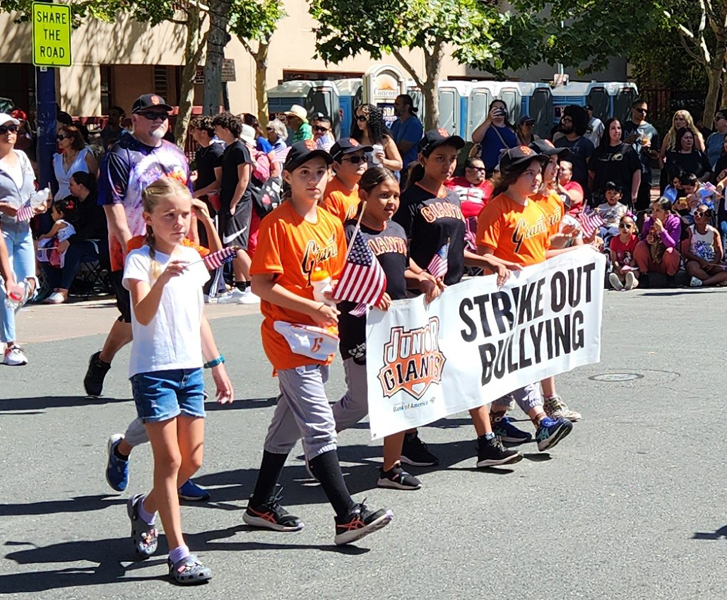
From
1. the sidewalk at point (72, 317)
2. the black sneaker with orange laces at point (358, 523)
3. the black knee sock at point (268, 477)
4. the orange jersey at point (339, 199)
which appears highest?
the orange jersey at point (339, 199)

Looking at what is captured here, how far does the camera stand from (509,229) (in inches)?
289

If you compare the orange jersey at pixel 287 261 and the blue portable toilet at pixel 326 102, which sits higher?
the blue portable toilet at pixel 326 102

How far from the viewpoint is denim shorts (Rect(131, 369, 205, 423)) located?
208 inches

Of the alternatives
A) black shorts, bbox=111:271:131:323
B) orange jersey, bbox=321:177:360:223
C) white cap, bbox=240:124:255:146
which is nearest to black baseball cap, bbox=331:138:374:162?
orange jersey, bbox=321:177:360:223

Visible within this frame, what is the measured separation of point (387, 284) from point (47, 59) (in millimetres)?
8927

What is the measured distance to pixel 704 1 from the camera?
1168 inches

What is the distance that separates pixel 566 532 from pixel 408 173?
2.28 meters

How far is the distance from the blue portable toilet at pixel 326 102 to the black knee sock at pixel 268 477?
24.9 metres

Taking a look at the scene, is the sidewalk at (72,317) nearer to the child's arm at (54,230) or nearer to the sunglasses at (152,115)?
the child's arm at (54,230)

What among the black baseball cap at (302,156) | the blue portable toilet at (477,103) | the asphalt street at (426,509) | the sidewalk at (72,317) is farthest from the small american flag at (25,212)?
the blue portable toilet at (477,103)

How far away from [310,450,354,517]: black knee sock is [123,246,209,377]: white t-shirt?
716mm

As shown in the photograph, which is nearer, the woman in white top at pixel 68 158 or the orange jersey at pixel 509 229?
the orange jersey at pixel 509 229

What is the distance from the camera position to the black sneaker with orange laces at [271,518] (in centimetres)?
597

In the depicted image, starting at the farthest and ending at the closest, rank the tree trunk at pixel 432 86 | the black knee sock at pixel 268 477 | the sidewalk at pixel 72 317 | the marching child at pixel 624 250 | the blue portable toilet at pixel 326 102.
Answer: the blue portable toilet at pixel 326 102 < the tree trunk at pixel 432 86 < the marching child at pixel 624 250 < the sidewalk at pixel 72 317 < the black knee sock at pixel 268 477
